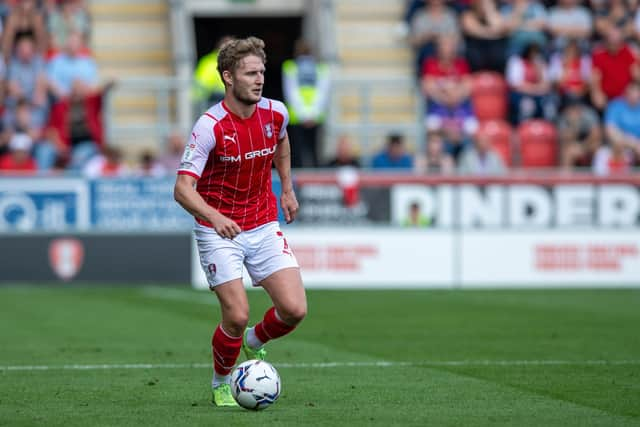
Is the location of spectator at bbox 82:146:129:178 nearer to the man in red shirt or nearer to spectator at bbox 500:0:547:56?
spectator at bbox 500:0:547:56

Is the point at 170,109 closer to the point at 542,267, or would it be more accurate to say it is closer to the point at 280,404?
the point at 542,267

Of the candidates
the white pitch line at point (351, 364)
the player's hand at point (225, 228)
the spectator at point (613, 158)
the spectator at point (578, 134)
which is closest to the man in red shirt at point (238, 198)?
the player's hand at point (225, 228)

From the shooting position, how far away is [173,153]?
2181cm

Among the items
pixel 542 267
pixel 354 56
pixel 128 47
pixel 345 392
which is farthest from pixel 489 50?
pixel 345 392

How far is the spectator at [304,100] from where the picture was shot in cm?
2197

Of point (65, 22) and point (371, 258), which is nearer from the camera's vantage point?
point (371, 258)

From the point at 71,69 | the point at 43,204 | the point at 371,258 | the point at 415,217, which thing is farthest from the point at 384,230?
the point at 71,69

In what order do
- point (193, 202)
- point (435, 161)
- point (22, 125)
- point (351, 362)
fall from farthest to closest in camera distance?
point (435, 161) → point (22, 125) → point (351, 362) → point (193, 202)

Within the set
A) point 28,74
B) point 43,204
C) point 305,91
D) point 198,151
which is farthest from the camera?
point 28,74

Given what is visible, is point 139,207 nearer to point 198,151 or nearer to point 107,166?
point 107,166

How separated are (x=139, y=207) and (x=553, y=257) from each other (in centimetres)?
620

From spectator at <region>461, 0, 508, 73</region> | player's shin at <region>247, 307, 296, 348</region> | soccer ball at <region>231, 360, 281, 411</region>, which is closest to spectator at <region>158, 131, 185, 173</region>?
spectator at <region>461, 0, 508, 73</region>

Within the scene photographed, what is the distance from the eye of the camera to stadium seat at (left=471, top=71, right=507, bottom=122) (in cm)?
2342

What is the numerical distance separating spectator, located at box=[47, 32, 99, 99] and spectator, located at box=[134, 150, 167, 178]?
1482mm
